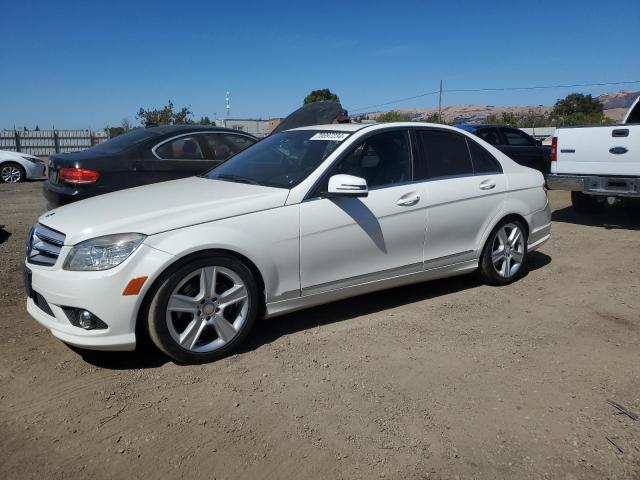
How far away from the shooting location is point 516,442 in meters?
2.86

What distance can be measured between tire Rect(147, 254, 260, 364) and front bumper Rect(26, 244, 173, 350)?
13 centimetres

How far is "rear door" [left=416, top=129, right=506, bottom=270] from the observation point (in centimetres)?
478

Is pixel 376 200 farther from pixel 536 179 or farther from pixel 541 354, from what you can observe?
pixel 536 179

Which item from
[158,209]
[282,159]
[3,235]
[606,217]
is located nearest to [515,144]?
[606,217]

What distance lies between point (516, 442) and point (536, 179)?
11.6 feet

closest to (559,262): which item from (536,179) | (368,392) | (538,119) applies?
(536,179)

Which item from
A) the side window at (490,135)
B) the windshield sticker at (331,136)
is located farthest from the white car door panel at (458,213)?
the side window at (490,135)

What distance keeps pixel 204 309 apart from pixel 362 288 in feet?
4.29

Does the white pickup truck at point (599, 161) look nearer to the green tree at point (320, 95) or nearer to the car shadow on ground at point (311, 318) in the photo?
the car shadow on ground at point (311, 318)

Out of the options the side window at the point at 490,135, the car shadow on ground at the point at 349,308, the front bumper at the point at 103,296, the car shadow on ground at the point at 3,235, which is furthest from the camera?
the side window at the point at 490,135

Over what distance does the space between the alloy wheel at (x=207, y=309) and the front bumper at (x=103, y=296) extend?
224 mm

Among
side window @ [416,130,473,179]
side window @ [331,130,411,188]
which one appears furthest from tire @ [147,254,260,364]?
side window @ [416,130,473,179]

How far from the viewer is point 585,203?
9.44 meters

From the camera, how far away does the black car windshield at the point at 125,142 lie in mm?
6953
